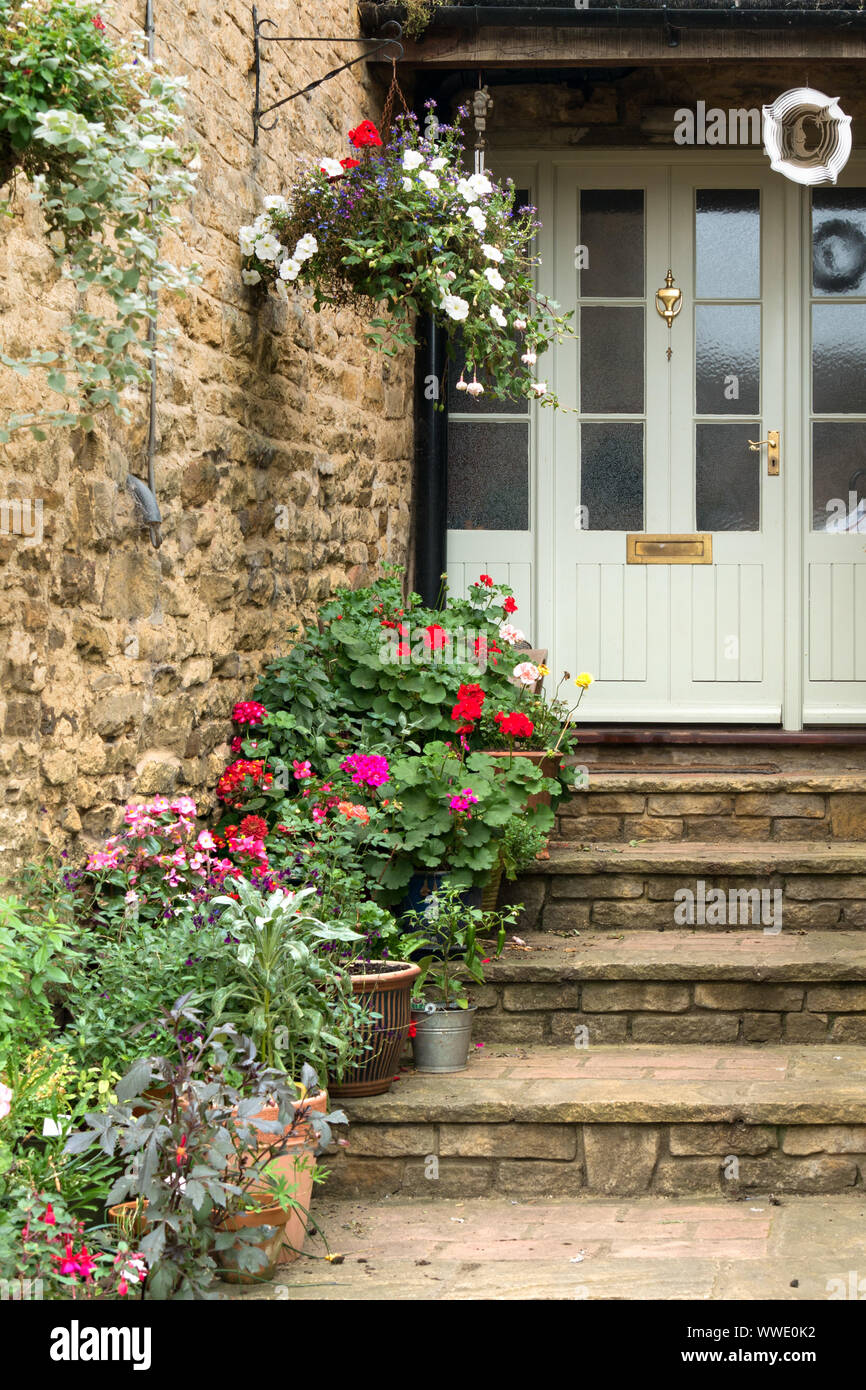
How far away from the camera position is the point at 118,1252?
2426mm

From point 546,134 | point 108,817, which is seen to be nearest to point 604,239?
point 546,134

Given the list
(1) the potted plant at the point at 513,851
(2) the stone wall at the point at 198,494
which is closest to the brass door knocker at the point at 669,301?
(2) the stone wall at the point at 198,494

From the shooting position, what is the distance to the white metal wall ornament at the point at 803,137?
4.84 meters

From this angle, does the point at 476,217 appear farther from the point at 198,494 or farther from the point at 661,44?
the point at 661,44

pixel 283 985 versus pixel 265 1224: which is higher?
pixel 283 985

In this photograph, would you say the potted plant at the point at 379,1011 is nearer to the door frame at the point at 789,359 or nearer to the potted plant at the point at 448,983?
the potted plant at the point at 448,983

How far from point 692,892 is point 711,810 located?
674 millimetres

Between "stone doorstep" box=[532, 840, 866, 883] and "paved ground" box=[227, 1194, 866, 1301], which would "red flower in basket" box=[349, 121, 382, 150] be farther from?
"paved ground" box=[227, 1194, 866, 1301]

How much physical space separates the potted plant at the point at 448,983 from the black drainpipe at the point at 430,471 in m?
2.04

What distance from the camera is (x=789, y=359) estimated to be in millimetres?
5875

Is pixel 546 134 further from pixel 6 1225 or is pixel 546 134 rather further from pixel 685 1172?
pixel 6 1225

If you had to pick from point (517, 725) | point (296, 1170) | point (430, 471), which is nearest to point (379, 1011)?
point (296, 1170)

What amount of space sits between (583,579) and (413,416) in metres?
1.00

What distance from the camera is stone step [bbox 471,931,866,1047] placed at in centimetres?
398
